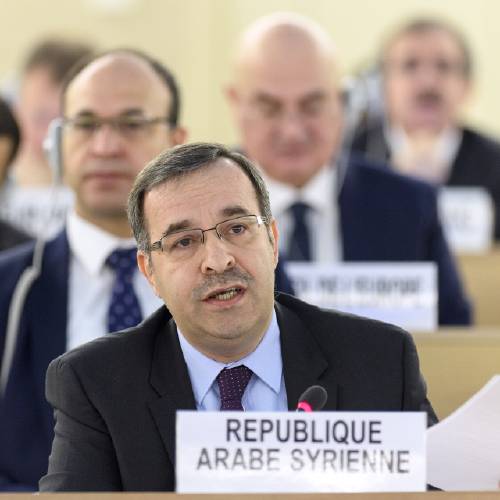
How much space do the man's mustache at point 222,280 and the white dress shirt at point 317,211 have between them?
167 centimetres

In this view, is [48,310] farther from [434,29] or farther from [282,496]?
[434,29]

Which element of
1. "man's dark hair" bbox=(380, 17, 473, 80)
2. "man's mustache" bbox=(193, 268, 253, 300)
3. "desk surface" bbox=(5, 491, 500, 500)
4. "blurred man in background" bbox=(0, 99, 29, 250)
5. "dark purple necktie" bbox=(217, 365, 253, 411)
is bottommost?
"desk surface" bbox=(5, 491, 500, 500)

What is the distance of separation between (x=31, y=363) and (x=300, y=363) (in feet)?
2.55

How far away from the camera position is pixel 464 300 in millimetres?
3318

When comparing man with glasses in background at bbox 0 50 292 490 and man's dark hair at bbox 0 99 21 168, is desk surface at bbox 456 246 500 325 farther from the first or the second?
man with glasses in background at bbox 0 50 292 490

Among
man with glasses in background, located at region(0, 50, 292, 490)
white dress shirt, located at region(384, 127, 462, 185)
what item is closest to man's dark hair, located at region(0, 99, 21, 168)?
man with glasses in background, located at region(0, 50, 292, 490)

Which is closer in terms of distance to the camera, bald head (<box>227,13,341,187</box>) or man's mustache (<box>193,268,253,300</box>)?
man's mustache (<box>193,268,253,300</box>)

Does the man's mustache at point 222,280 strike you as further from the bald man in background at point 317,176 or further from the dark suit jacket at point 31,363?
the bald man in background at point 317,176

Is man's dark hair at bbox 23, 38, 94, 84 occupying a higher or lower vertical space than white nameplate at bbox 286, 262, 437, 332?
higher

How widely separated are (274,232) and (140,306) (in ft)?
2.29

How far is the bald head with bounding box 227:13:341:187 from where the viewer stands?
11.6 feet

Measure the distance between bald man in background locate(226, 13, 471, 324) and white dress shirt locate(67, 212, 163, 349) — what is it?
2.83ft

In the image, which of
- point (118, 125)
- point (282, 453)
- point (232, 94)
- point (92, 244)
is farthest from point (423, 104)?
point (282, 453)

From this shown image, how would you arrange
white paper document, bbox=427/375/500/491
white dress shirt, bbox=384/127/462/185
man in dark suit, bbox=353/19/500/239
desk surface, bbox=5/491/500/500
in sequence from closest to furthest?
1. desk surface, bbox=5/491/500/500
2. white paper document, bbox=427/375/500/491
3. white dress shirt, bbox=384/127/462/185
4. man in dark suit, bbox=353/19/500/239
